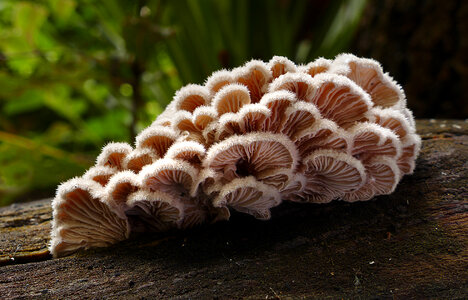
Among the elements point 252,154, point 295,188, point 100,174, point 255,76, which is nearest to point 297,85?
point 255,76

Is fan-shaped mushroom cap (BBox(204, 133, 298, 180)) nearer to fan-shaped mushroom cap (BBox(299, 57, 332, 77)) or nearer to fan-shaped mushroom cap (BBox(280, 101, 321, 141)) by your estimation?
fan-shaped mushroom cap (BBox(280, 101, 321, 141))

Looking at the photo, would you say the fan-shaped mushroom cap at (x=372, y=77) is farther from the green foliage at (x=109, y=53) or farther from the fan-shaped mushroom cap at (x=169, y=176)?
the green foliage at (x=109, y=53)

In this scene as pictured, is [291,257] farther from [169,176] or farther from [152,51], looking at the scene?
[152,51]

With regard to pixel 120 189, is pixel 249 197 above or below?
below

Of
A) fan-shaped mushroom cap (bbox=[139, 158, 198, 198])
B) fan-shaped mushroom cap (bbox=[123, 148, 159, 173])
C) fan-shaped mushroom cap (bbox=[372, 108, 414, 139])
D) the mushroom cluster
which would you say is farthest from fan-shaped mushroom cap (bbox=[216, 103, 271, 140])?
fan-shaped mushroom cap (bbox=[372, 108, 414, 139])

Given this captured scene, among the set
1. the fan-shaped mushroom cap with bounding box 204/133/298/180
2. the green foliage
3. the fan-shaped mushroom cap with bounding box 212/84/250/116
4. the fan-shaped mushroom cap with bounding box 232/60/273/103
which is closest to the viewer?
the fan-shaped mushroom cap with bounding box 204/133/298/180

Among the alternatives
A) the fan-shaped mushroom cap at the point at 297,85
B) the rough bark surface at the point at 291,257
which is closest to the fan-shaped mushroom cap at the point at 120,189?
the rough bark surface at the point at 291,257
